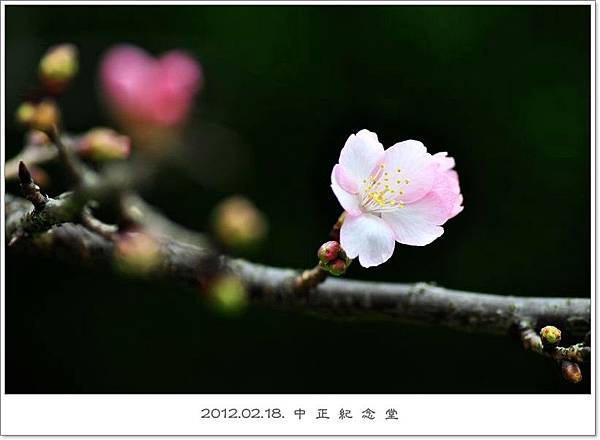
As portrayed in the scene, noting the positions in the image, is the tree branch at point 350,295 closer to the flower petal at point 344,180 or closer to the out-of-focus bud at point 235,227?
the out-of-focus bud at point 235,227

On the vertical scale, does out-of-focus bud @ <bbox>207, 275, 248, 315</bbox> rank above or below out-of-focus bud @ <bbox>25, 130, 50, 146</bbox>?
below

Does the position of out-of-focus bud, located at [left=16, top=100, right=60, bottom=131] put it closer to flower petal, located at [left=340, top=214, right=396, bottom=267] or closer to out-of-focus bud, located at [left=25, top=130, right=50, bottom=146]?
out-of-focus bud, located at [left=25, top=130, right=50, bottom=146]

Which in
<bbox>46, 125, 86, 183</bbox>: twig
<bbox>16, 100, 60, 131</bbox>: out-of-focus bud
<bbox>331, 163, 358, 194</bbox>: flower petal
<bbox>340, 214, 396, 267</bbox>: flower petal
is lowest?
<bbox>340, 214, 396, 267</bbox>: flower petal

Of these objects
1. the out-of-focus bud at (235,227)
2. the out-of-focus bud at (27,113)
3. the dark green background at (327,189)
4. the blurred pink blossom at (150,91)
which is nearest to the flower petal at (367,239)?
the out-of-focus bud at (235,227)

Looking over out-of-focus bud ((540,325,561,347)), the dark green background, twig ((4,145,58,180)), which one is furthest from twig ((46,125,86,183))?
the dark green background

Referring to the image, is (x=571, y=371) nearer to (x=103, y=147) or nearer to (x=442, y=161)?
(x=442, y=161)

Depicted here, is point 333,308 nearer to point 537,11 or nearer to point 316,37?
point 316,37

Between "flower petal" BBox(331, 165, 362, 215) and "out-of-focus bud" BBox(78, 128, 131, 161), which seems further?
"out-of-focus bud" BBox(78, 128, 131, 161)

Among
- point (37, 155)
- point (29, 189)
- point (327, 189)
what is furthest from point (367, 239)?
point (327, 189)
